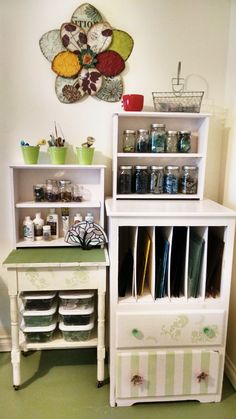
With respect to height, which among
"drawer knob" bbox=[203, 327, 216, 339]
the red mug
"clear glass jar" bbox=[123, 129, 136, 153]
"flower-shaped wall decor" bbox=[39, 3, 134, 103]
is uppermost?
"flower-shaped wall decor" bbox=[39, 3, 134, 103]

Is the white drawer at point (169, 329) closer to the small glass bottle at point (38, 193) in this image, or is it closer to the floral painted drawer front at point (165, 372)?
the floral painted drawer front at point (165, 372)

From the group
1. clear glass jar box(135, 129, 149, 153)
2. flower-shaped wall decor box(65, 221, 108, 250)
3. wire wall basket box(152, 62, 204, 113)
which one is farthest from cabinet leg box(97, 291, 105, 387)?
wire wall basket box(152, 62, 204, 113)

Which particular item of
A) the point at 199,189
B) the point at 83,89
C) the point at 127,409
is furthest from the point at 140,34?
the point at 127,409

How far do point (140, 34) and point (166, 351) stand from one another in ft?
5.83

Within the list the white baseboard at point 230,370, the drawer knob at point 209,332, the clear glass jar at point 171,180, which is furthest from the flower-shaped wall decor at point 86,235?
the white baseboard at point 230,370

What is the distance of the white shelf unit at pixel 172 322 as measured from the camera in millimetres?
1531

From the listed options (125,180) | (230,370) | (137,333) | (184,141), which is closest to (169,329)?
(137,333)

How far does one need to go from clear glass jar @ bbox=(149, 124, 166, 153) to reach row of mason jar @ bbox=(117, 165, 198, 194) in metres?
0.11

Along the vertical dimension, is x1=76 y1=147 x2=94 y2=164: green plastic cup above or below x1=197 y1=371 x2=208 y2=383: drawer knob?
above

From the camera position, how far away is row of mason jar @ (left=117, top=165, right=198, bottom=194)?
1.82 m

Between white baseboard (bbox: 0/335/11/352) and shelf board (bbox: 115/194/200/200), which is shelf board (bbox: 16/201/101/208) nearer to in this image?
shelf board (bbox: 115/194/200/200)

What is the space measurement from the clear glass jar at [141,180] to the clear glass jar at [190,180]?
237 millimetres

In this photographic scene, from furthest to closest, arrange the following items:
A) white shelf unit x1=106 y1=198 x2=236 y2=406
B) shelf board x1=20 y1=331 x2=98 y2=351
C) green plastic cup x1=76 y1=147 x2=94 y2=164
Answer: green plastic cup x1=76 y1=147 x2=94 y2=164, shelf board x1=20 y1=331 x2=98 y2=351, white shelf unit x1=106 y1=198 x2=236 y2=406

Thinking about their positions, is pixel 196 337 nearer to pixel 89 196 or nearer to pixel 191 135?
pixel 89 196
